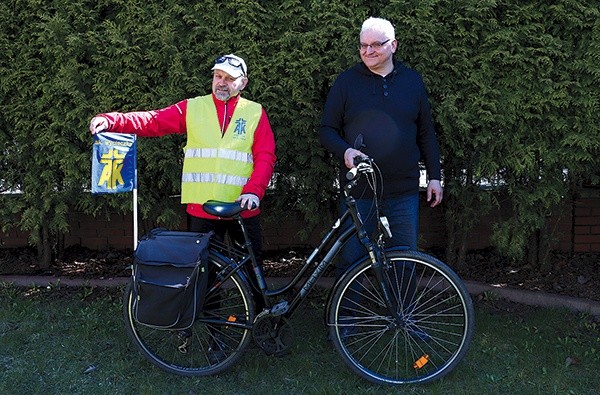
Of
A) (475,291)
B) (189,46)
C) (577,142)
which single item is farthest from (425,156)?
(189,46)

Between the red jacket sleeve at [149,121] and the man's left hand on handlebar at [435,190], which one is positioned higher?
the red jacket sleeve at [149,121]

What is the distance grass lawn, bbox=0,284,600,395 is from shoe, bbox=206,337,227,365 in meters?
0.11

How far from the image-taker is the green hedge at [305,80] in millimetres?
4254

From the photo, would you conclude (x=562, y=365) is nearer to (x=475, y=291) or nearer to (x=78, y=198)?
(x=475, y=291)

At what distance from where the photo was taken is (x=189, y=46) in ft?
14.6

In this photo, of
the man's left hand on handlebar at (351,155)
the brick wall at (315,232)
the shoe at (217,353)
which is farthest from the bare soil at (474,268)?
the man's left hand on handlebar at (351,155)

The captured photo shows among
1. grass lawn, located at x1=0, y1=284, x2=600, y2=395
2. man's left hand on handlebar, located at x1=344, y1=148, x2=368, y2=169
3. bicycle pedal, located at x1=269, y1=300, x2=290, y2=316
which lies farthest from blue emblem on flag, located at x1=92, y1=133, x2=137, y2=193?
man's left hand on handlebar, located at x1=344, y1=148, x2=368, y2=169

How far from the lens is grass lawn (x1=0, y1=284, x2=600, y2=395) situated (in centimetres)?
358

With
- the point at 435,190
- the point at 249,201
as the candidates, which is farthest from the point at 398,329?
the point at 249,201

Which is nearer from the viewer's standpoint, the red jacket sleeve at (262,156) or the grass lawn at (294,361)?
the grass lawn at (294,361)

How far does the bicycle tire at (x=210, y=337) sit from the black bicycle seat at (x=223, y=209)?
11.1 inches

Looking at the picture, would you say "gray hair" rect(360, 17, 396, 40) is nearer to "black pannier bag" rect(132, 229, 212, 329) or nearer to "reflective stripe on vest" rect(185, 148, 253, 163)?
"reflective stripe on vest" rect(185, 148, 253, 163)

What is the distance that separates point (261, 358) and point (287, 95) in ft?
5.78

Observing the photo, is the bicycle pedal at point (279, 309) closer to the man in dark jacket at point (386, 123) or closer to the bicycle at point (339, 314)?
the bicycle at point (339, 314)
